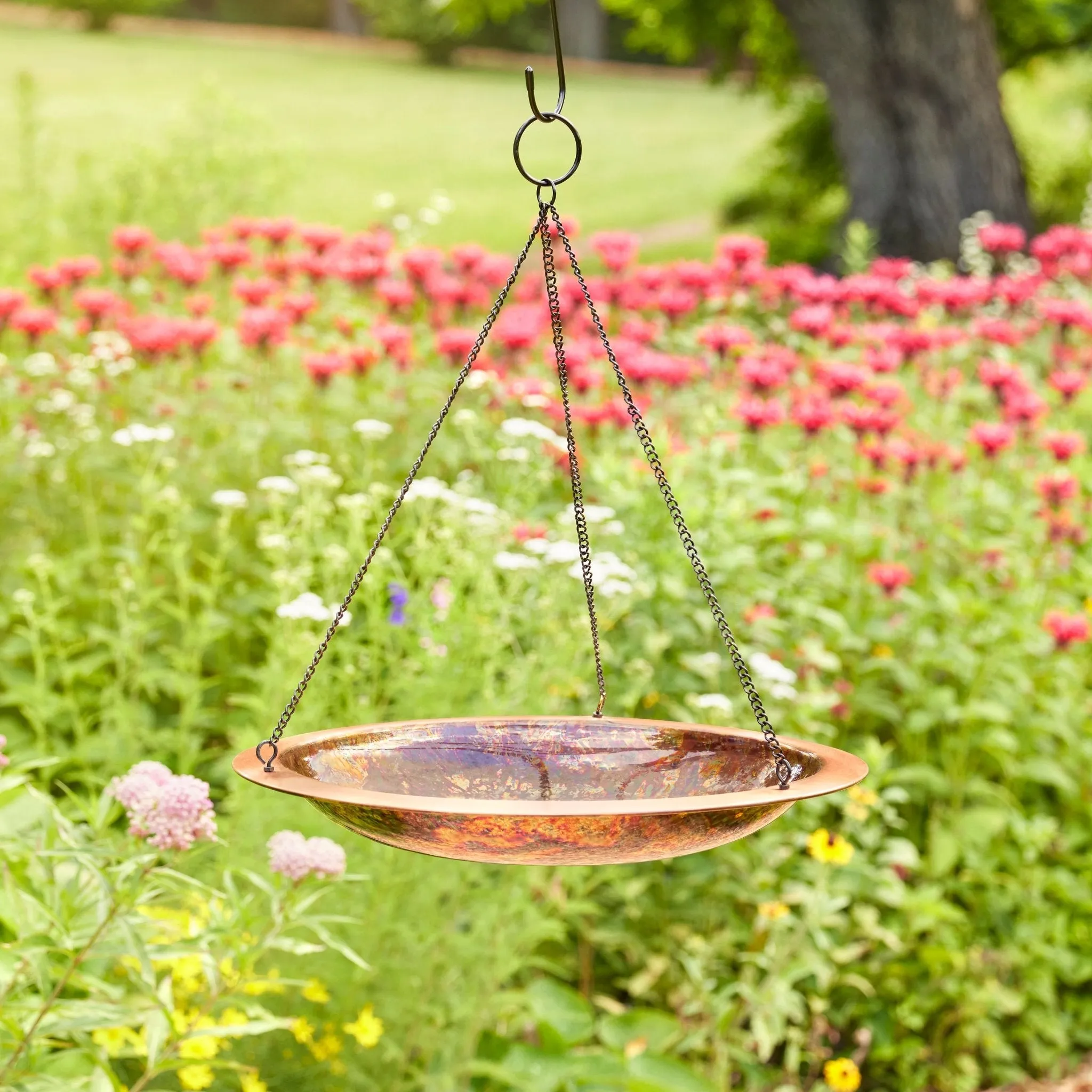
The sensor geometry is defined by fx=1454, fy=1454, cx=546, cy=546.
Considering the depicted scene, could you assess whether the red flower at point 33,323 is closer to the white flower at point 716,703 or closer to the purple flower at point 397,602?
the purple flower at point 397,602

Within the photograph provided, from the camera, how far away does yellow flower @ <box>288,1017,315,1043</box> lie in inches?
101

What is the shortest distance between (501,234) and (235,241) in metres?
12.4

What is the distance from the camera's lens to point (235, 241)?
15.8ft

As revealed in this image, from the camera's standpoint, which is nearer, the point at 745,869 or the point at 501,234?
the point at 745,869

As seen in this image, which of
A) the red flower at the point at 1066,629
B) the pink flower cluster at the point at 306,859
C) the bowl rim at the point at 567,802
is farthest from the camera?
the red flower at the point at 1066,629

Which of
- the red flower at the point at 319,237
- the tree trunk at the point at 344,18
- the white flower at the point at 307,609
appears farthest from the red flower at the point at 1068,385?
the tree trunk at the point at 344,18

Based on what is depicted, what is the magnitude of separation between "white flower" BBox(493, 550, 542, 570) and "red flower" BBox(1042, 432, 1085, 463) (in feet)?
5.74

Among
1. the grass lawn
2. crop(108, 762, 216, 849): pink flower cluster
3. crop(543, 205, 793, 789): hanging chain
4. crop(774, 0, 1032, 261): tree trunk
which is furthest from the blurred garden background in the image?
the grass lawn

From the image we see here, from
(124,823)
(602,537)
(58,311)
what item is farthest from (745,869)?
(58,311)

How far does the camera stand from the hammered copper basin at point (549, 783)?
1.49 m

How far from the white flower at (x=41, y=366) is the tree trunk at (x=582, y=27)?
29741 millimetres

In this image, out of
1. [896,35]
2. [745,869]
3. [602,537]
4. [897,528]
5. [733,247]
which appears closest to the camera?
[745,869]

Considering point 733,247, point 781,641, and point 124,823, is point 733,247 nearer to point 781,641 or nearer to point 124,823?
point 781,641

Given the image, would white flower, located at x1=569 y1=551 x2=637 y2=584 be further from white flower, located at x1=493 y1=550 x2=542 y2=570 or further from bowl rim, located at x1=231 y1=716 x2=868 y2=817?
bowl rim, located at x1=231 y1=716 x2=868 y2=817
